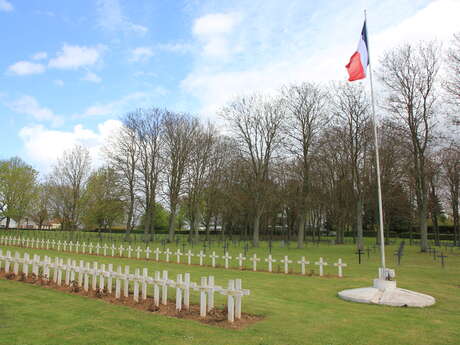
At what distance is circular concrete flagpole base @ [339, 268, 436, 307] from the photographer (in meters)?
8.54

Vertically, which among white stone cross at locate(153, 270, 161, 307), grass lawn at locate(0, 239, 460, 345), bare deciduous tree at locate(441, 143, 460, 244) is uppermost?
bare deciduous tree at locate(441, 143, 460, 244)

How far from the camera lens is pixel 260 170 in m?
35.7

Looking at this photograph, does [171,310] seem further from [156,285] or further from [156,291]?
[156,285]

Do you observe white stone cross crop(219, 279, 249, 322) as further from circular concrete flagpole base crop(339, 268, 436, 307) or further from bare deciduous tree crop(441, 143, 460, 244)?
bare deciduous tree crop(441, 143, 460, 244)

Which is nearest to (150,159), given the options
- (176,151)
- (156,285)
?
(176,151)

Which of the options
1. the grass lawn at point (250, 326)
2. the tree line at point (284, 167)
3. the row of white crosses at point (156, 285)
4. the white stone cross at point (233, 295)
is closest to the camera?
the grass lawn at point (250, 326)

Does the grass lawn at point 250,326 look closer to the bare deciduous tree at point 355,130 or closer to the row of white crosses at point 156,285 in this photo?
the row of white crosses at point 156,285

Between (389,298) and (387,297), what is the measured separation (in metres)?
0.06

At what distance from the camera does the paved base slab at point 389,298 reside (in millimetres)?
8523

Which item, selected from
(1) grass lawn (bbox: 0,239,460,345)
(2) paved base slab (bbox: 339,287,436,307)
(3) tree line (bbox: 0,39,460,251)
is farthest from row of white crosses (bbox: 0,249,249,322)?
(3) tree line (bbox: 0,39,460,251)

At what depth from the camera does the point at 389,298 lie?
29.0 ft

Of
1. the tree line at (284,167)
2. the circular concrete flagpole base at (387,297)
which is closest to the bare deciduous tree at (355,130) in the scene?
the tree line at (284,167)

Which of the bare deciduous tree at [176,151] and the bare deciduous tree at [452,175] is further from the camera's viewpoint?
the bare deciduous tree at [176,151]

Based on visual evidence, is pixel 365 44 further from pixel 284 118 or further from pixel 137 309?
pixel 284 118
